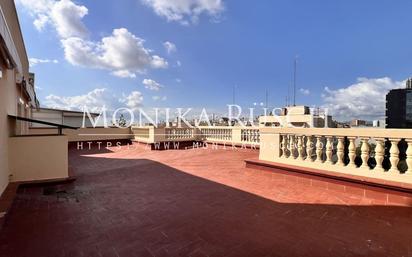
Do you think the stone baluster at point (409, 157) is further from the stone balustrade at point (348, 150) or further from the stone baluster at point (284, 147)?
the stone baluster at point (284, 147)

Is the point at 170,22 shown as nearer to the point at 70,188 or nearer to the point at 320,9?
the point at 320,9

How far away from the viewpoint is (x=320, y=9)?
425 inches

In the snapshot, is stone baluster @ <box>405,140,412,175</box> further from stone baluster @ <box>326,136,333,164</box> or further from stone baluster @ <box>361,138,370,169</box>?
stone baluster @ <box>326,136,333,164</box>

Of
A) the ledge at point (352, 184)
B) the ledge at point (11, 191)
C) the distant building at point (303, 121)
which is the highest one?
the distant building at point (303, 121)

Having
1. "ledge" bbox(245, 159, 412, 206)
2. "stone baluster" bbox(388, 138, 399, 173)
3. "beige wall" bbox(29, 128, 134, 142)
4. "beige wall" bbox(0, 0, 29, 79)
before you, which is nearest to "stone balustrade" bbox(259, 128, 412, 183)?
"stone baluster" bbox(388, 138, 399, 173)

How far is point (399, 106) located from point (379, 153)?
30349mm

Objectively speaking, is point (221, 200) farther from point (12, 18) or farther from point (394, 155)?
point (12, 18)

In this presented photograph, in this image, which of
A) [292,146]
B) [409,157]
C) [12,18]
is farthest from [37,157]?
[409,157]

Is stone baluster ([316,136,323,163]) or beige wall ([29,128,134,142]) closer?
stone baluster ([316,136,323,163])

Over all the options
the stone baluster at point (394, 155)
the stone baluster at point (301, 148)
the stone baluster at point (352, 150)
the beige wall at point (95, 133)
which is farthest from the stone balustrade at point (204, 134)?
the stone baluster at point (394, 155)

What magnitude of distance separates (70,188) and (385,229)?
5.45 m

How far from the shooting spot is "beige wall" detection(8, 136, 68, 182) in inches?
185

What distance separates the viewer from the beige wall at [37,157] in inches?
185

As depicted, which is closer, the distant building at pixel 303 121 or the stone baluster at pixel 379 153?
the stone baluster at pixel 379 153
